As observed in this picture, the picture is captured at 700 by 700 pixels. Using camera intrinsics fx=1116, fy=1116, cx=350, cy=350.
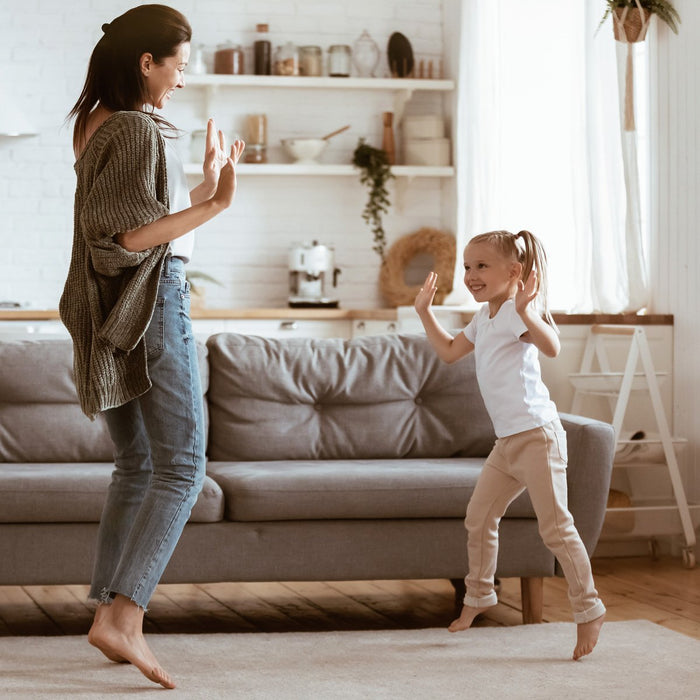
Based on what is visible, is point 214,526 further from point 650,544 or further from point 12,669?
point 650,544

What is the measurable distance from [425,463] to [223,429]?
0.61 m

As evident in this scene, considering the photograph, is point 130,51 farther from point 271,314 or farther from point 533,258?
point 271,314

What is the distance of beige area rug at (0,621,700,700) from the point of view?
2301 millimetres

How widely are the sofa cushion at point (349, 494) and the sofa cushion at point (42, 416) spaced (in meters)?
0.49

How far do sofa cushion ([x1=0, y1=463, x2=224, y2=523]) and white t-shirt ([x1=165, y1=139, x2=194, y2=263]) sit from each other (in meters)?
0.76

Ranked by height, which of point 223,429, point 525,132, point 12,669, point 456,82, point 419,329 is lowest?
point 12,669

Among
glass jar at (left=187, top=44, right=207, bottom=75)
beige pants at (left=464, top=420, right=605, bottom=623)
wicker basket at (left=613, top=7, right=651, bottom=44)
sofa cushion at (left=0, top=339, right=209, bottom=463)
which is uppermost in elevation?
glass jar at (left=187, top=44, right=207, bottom=75)

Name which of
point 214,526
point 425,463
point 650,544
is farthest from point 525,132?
point 214,526

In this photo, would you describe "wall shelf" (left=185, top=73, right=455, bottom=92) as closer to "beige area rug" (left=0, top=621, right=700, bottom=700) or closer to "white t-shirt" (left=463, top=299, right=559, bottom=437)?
"white t-shirt" (left=463, top=299, right=559, bottom=437)

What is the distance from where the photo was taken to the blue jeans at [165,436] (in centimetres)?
219

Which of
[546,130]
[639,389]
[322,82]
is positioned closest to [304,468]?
[639,389]

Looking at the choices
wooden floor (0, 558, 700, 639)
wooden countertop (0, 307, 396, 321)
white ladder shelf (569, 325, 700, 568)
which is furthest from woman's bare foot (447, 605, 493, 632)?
wooden countertop (0, 307, 396, 321)

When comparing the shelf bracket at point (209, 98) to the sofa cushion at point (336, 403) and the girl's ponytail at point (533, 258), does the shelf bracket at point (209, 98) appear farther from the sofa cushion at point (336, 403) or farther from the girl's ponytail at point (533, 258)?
the girl's ponytail at point (533, 258)

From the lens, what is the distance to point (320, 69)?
6266 millimetres
